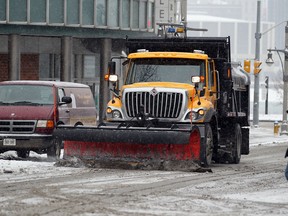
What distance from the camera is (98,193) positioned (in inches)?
575

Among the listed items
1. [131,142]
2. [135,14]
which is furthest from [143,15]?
[131,142]

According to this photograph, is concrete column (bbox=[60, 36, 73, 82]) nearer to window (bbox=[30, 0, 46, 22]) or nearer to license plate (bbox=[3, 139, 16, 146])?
window (bbox=[30, 0, 46, 22])

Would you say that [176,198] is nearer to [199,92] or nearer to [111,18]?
[199,92]

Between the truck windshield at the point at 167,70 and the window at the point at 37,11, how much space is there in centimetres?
2751

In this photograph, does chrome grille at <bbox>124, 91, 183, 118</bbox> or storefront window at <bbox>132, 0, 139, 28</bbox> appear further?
storefront window at <bbox>132, 0, 139, 28</bbox>

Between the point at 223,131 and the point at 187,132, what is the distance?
14.8ft

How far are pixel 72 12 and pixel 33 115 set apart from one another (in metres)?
28.1

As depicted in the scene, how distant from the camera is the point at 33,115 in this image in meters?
23.1

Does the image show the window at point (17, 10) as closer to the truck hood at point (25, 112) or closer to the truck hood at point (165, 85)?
the truck hood at point (25, 112)

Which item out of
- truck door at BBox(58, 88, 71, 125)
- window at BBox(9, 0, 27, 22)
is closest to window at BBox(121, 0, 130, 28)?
window at BBox(9, 0, 27, 22)

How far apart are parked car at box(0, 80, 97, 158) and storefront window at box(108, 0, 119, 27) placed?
2852 cm

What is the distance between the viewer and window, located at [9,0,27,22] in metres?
48.3

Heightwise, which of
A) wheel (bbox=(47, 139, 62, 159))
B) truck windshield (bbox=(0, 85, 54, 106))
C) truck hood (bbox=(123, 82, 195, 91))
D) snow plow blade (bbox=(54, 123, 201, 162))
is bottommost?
wheel (bbox=(47, 139, 62, 159))

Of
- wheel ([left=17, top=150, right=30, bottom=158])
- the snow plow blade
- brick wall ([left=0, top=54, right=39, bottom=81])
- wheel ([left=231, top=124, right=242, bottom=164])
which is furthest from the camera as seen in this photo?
brick wall ([left=0, top=54, right=39, bottom=81])
